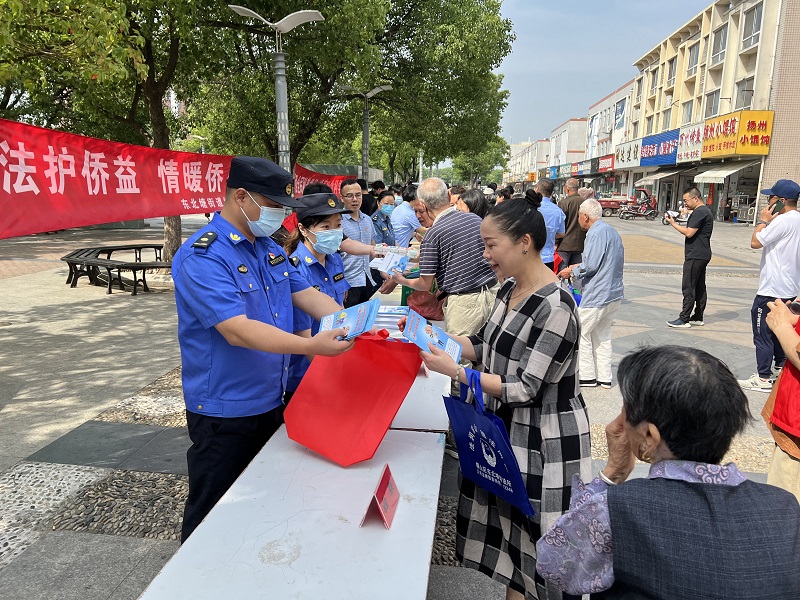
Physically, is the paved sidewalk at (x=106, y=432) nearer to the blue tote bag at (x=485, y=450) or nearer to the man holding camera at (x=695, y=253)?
the man holding camera at (x=695, y=253)

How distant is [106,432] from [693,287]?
6.94 meters

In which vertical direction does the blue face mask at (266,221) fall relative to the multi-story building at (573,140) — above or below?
below

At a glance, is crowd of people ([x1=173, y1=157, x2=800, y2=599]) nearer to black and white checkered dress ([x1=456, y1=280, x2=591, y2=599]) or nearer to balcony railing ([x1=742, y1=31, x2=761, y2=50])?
black and white checkered dress ([x1=456, y1=280, x2=591, y2=599])

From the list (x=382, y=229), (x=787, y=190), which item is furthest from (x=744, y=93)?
(x=787, y=190)

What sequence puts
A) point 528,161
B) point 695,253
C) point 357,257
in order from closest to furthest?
point 357,257
point 695,253
point 528,161

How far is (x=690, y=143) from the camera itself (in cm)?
3334

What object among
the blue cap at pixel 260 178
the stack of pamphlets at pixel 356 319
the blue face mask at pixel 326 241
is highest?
the blue cap at pixel 260 178

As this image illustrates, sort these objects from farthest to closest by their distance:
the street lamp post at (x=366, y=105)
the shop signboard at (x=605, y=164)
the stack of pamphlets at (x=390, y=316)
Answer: the shop signboard at (x=605, y=164) < the street lamp post at (x=366, y=105) < the stack of pamphlets at (x=390, y=316)

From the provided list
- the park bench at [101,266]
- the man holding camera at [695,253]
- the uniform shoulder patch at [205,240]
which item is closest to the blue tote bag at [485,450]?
the uniform shoulder patch at [205,240]

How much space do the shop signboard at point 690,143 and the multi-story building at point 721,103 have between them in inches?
2.3

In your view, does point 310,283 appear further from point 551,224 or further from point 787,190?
point 787,190

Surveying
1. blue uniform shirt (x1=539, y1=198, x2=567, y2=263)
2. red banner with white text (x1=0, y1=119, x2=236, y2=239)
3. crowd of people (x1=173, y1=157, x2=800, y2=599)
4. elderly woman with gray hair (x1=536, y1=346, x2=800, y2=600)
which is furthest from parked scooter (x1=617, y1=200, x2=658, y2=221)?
elderly woman with gray hair (x1=536, y1=346, x2=800, y2=600)

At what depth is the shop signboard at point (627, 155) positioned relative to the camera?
138ft

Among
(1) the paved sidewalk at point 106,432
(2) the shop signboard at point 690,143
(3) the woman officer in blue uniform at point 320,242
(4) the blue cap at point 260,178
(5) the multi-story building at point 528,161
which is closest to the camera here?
(4) the blue cap at point 260,178
